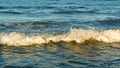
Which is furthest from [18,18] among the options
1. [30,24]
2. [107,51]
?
[107,51]

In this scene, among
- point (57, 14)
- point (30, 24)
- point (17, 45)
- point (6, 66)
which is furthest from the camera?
point (57, 14)

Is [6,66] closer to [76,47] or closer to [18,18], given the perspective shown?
[76,47]

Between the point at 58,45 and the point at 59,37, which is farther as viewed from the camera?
the point at 59,37

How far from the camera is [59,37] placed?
11.5 meters

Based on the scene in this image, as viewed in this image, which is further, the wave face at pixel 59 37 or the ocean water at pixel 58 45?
the wave face at pixel 59 37

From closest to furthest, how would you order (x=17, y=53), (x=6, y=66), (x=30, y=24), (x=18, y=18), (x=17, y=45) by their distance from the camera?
1. (x=6, y=66)
2. (x=17, y=53)
3. (x=17, y=45)
4. (x=30, y=24)
5. (x=18, y=18)

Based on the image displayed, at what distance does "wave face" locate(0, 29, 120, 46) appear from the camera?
35.2 feet

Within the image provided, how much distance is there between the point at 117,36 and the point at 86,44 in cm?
168

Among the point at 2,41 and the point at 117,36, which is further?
A: the point at 117,36

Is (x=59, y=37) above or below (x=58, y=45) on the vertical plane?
above

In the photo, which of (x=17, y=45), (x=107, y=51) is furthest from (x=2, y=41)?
(x=107, y=51)

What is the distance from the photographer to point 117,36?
11.9 meters

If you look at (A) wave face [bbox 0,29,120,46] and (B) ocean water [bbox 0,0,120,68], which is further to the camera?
(A) wave face [bbox 0,29,120,46]

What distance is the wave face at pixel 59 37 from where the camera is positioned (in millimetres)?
10742
